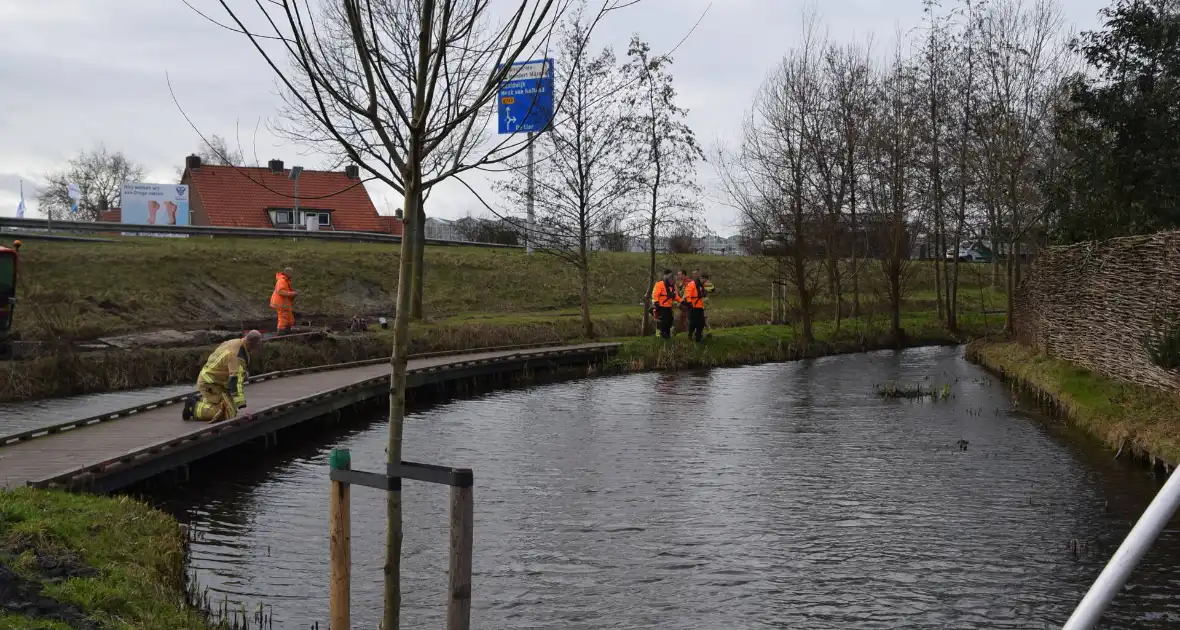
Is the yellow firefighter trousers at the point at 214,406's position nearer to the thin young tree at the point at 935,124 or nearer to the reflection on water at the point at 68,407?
the reflection on water at the point at 68,407

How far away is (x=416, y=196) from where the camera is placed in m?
5.55

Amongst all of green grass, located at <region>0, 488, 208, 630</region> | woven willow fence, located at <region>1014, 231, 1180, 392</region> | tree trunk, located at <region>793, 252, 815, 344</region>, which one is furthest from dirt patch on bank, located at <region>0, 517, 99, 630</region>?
tree trunk, located at <region>793, 252, 815, 344</region>

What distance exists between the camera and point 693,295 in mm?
28047

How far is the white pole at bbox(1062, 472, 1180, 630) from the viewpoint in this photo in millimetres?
1862

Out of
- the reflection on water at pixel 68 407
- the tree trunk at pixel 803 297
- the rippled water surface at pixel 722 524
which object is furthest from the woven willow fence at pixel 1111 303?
the reflection on water at pixel 68 407

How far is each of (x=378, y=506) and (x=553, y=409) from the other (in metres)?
8.84

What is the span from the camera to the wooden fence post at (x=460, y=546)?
5.57 metres

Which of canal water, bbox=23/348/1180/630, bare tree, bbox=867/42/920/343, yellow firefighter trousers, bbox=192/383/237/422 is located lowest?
canal water, bbox=23/348/1180/630

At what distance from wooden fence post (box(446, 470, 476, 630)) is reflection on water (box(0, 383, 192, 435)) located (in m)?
12.1

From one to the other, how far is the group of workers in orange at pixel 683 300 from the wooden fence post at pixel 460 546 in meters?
22.0

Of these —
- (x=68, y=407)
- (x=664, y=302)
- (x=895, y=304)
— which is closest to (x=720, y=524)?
(x=68, y=407)

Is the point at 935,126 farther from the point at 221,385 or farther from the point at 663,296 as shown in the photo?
the point at 221,385

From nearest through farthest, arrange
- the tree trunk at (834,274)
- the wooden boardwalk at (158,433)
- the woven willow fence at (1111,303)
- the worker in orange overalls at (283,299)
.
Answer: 1. the wooden boardwalk at (158,433)
2. the woven willow fence at (1111,303)
3. the worker in orange overalls at (283,299)
4. the tree trunk at (834,274)

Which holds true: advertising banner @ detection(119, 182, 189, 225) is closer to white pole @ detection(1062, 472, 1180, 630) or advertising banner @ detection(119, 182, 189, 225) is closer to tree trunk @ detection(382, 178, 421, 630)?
tree trunk @ detection(382, 178, 421, 630)
